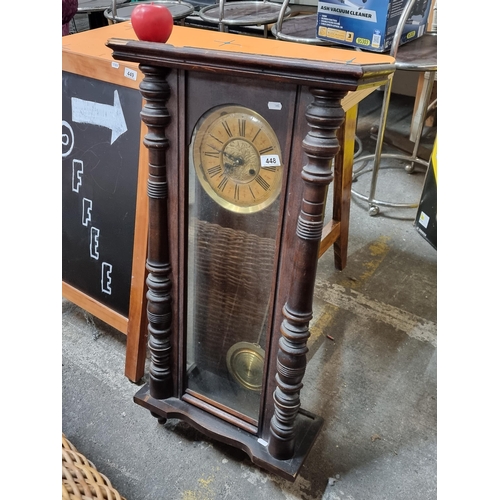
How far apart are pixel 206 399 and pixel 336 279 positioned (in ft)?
2.85

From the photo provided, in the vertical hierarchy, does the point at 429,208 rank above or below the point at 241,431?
above

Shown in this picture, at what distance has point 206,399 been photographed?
3.99 ft

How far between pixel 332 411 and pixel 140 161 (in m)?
0.89

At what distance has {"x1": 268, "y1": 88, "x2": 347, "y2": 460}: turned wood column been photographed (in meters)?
0.80

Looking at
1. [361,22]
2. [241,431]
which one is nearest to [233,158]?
[241,431]

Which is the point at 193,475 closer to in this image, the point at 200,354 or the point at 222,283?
the point at 200,354

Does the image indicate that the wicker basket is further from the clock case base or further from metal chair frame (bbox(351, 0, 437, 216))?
metal chair frame (bbox(351, 0, 437, 216))

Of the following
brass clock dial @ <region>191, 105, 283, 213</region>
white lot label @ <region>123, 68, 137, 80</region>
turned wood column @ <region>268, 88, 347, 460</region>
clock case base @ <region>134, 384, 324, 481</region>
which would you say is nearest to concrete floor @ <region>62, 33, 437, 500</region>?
clock case base @ <region>134, 384, 324, 481</region>

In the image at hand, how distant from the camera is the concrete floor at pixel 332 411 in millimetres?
1192

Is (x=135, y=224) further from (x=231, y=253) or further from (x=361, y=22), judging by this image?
(x=361, y=22)

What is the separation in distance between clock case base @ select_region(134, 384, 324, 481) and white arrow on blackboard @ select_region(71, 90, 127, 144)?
710 mm

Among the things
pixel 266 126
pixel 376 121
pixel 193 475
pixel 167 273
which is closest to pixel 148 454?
pixel 193 475

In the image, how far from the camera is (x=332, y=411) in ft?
4.53

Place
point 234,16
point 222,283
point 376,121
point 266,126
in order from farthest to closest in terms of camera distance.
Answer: point 376,121 < point 234,16 < point 222,283 < point 266,126
